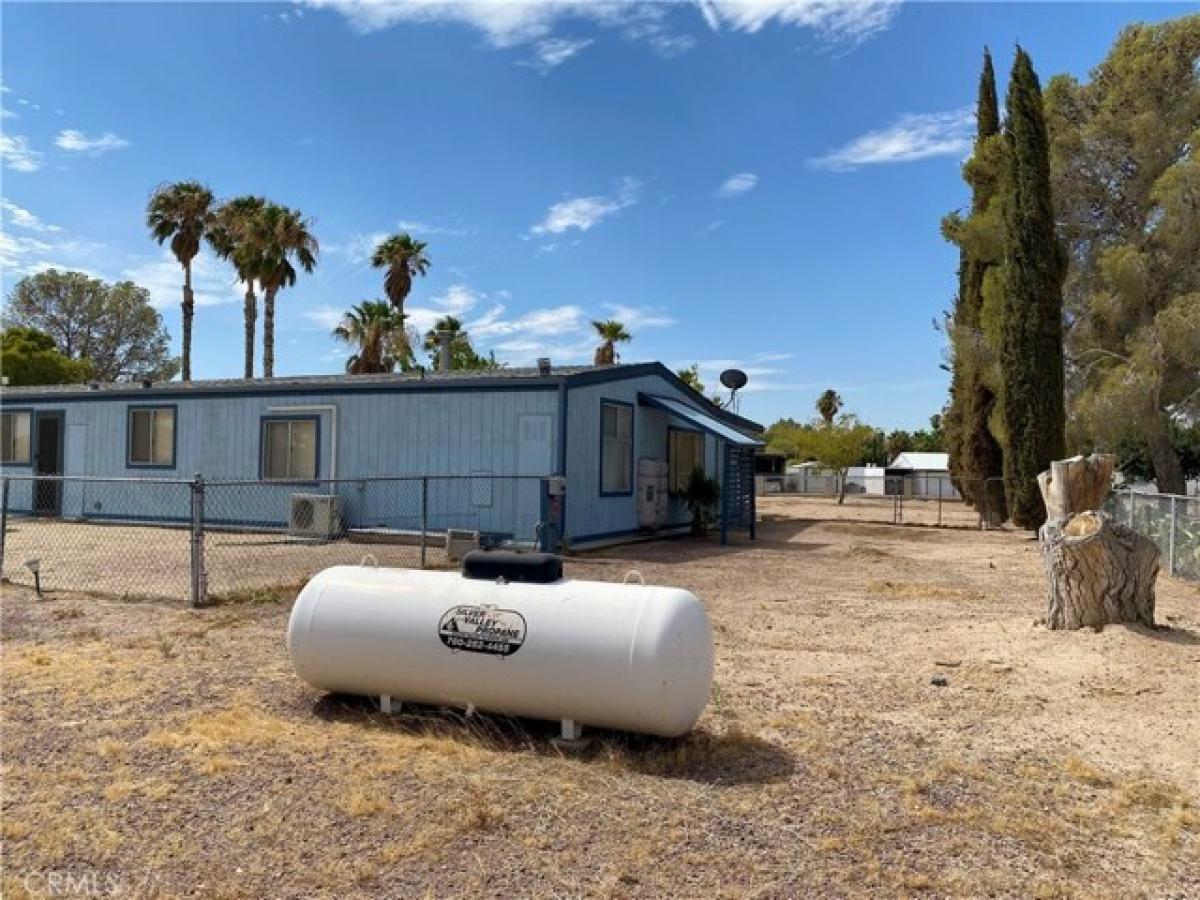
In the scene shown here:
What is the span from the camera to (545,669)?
492 centimetres

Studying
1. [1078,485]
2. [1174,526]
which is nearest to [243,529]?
[1078,485]

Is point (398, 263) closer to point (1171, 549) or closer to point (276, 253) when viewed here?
point (276, 253)

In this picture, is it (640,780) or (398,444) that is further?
(398,444)

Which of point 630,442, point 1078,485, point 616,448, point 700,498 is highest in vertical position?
point 630,442

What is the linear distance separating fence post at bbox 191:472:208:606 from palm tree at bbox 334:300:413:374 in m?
31.8

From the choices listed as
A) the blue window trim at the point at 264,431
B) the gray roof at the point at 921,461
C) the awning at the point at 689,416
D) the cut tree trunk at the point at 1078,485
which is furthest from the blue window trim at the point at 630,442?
the gray roof at the point at 921,461

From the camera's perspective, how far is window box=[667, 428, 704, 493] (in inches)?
744

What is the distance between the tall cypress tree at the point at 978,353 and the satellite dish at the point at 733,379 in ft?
20.6

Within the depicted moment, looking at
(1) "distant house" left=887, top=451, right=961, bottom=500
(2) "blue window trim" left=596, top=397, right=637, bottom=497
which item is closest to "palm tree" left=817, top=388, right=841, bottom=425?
(1) "distant house" left=887, top=451, right=961, bottom=500

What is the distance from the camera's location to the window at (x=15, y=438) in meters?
20.7

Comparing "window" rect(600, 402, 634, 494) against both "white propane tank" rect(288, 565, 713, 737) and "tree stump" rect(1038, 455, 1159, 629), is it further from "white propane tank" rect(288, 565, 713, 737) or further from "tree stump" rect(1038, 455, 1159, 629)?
"white propane tank" rect(288, 565, 713, 737)

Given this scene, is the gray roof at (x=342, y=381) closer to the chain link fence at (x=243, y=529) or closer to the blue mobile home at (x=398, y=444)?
the blue mobile home at (x=398, y=444)

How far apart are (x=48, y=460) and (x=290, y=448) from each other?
730 centimetres

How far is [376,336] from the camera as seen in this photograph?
1586 inches
